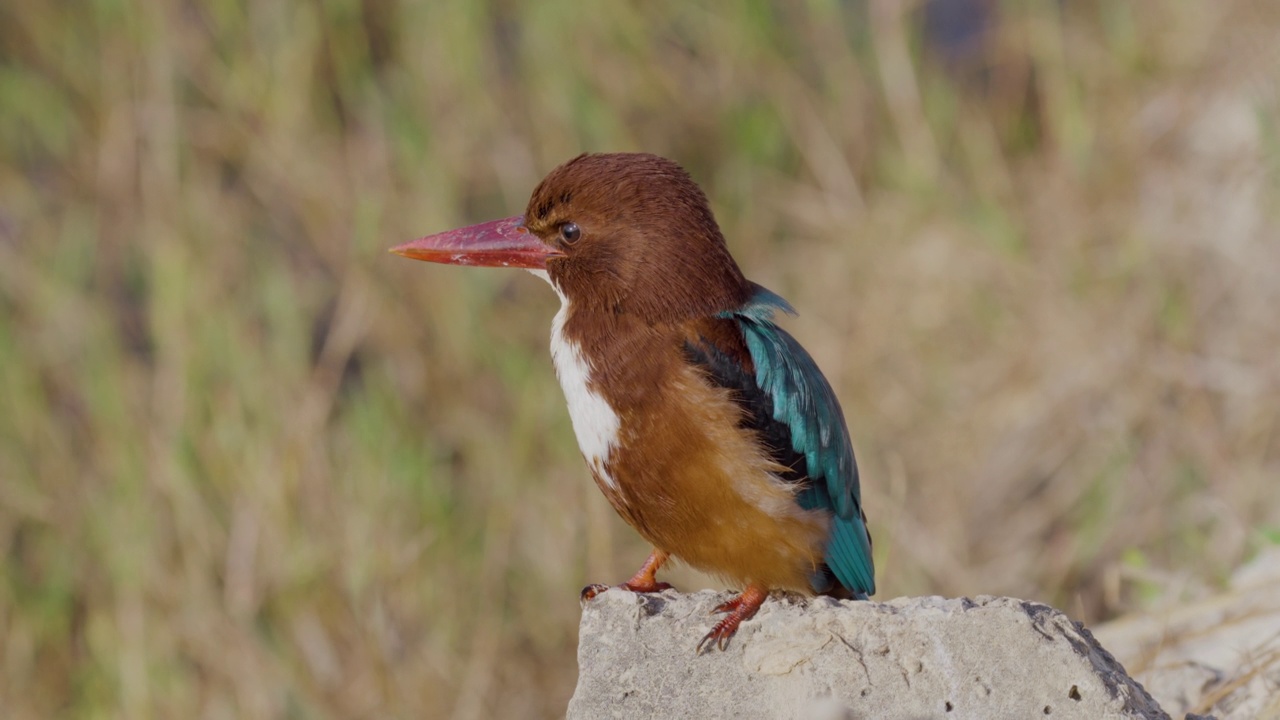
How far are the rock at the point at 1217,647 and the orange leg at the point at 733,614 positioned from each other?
2.64 feet

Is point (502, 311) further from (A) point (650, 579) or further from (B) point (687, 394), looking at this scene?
(B) point (687, 394)

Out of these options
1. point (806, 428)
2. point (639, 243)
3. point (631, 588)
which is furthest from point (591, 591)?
point (639, 243)

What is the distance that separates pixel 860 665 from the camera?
2.26m

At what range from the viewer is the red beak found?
2994 millimetres

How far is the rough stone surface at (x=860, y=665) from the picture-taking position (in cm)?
215

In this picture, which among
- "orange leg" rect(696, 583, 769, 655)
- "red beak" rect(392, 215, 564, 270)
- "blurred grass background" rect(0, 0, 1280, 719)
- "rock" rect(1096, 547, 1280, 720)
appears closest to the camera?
"orange leg" rect(696, 583, 769, 655)

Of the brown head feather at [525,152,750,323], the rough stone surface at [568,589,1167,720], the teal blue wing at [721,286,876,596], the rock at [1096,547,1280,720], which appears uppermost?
the brown head feather at [525,152,750,323]

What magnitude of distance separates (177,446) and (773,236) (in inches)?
112

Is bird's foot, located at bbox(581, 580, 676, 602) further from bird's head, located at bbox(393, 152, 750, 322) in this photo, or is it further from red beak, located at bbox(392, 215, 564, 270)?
red beak, located at bbox(392, 215, 564, 270)

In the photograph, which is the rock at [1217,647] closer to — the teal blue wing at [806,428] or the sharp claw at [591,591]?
the teal blue wing at [806,428]

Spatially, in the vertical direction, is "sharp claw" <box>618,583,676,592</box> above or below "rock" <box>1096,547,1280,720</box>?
above

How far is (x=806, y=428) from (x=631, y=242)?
1.59 feet

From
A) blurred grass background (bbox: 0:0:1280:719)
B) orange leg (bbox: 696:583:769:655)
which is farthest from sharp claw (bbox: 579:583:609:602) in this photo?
blurred grass background (bbox: 0:0:1280:719)

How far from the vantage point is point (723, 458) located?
266 centimetres
